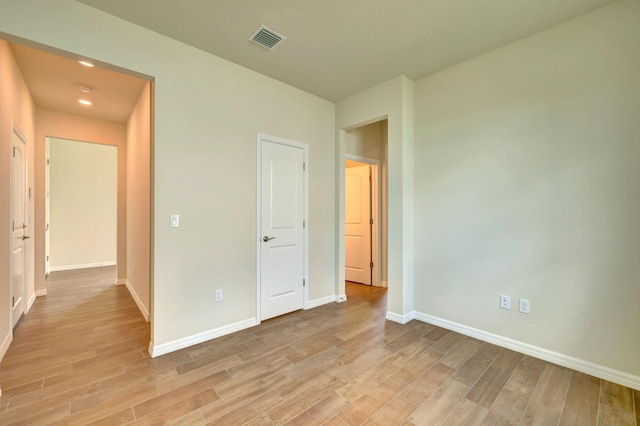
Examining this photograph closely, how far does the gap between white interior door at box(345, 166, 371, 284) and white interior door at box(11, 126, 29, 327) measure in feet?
13.8

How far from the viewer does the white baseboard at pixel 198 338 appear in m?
2.38

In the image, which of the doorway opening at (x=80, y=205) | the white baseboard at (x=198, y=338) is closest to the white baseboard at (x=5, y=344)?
the white baseboard at (x=198, y=338)

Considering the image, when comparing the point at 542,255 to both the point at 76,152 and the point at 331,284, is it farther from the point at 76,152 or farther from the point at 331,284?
the point at 76,152

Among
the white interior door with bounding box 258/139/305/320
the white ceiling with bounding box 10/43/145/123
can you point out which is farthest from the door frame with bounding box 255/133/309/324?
the white ceiling with bounding box 10/43/145/123

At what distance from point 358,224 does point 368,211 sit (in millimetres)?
313

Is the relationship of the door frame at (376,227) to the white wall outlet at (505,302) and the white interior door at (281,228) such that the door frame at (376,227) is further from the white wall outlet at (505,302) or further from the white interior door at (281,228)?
the white wall outlet at (505,302)

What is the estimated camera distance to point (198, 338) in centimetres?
261

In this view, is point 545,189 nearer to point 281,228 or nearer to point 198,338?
point 281,228

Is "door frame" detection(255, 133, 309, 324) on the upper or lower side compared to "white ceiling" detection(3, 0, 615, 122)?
lower

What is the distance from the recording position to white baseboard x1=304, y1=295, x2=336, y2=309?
3568mm

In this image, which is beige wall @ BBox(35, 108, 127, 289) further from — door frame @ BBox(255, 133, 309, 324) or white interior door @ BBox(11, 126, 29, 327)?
door frame @ BBox(255, 133, 309, 324)

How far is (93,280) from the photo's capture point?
5.00 m

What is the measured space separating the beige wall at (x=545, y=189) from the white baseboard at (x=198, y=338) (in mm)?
2035

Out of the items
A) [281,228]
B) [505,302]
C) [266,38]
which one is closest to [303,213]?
[281,228]
